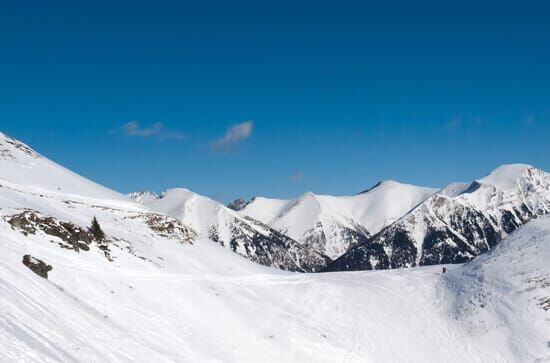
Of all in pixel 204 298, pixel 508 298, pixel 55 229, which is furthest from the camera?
pixel 508 298

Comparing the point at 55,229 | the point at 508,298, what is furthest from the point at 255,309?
the point at 508,298

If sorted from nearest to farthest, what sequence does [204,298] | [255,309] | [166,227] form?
1. [204,298]
2. [255,309]
3. [166,227]

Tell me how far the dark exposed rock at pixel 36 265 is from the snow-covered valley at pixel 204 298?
458 mm

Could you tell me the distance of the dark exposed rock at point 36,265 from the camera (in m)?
31.6

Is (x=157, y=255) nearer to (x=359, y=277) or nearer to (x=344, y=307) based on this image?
(x=344, y=307)

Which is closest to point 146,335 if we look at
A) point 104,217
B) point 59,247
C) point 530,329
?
point 59,247

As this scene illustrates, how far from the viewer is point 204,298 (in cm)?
4522

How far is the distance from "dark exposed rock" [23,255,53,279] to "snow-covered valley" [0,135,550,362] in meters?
0.46

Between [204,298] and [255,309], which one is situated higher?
[255,309]

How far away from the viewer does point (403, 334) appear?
52.3 meters

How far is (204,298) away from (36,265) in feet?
53.0

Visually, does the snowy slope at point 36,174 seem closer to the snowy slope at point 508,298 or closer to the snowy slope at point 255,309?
the snowy slope at point 255,309

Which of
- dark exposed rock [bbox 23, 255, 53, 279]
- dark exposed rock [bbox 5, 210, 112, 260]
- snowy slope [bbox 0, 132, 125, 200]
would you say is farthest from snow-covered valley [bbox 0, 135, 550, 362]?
dark exposed rock [bbox 23, 255, 53, 279]

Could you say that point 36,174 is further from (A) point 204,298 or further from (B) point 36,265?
(B) point 36,265
